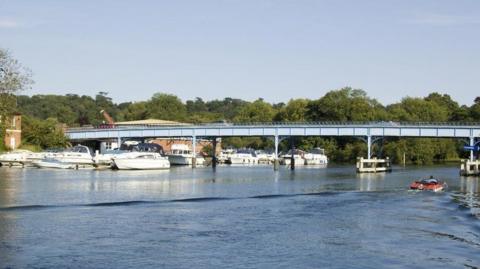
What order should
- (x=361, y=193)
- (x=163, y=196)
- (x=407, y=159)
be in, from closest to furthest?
(x=163, y=196)
(x=361, y=193)
(x=407, y=159)

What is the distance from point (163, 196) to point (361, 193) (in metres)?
22.4

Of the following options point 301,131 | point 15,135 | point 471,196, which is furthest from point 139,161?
point 471,196

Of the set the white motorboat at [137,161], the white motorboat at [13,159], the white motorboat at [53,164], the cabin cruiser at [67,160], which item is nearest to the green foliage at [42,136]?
the cabin cruiser at [67,160]

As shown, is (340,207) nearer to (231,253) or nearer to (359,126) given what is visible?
(231,253)

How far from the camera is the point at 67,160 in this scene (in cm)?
12850

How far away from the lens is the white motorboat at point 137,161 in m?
128

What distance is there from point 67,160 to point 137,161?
11.9m

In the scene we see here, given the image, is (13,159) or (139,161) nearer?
(139,161)

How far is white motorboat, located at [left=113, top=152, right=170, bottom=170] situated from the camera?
419 feet

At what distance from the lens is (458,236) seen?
49094 millimetres

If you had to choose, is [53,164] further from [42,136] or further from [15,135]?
[42,136]

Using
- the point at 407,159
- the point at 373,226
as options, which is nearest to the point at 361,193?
the point at 373,226

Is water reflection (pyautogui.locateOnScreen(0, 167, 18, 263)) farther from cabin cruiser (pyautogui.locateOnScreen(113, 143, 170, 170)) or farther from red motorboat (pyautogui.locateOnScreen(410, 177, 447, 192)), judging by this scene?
cabin cruiser (pyautogui.locateOnScreen(113, 143, 170, 170))

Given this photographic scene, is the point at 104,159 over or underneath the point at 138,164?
over
